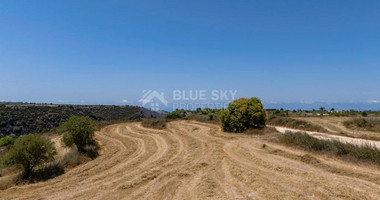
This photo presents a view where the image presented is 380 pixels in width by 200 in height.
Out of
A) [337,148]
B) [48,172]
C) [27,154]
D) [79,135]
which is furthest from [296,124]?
[27,154]

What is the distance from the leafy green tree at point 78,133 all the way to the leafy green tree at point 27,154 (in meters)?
3.45

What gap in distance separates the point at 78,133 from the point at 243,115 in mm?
12427

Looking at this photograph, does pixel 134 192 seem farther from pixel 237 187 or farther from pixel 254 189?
pixel 254 189

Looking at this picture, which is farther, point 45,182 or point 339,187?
point 45,182

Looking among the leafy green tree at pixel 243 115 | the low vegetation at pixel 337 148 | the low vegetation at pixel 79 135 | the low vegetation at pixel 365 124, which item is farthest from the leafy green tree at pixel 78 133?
the low vegetation at pixel 365 124

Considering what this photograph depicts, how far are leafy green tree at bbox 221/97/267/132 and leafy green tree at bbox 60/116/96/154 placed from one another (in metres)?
10.7

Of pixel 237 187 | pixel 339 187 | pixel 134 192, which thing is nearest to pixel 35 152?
pixel 134 192

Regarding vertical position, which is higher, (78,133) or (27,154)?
(78,133)

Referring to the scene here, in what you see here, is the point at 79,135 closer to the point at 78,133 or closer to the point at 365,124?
the point at 78,133

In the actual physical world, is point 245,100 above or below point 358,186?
above

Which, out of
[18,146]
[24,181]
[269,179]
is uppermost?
[18,146]

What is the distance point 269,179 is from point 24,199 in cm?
774

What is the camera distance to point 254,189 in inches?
268

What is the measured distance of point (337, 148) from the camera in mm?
10266
